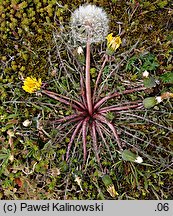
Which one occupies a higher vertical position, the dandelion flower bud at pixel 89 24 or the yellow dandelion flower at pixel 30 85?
the dandelion flower bud at pixel 89 24

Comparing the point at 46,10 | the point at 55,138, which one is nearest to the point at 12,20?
the point at 46,10

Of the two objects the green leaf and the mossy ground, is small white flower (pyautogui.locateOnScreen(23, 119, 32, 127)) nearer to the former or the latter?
the mossy ground

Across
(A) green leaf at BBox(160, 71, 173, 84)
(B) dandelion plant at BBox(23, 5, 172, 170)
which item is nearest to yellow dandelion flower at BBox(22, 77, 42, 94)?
(B) dandelion plant at BBox(23, 5, 172, 170)

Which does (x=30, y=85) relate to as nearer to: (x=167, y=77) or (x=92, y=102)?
(x=92, y=102)

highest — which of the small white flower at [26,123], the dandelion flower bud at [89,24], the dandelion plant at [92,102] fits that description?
the dandelion flower bud at [89,24]

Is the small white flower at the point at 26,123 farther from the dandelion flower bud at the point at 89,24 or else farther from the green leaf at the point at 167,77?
the green leaf at the point at 167,77

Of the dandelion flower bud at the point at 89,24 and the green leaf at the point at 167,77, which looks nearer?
the dandelion flower bud at the point at 89,24

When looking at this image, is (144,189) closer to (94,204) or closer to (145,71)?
(94,204)

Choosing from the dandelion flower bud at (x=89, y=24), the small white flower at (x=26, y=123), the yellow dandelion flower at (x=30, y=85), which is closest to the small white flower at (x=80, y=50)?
the dandelion flower bud at (x=89, y=24)
